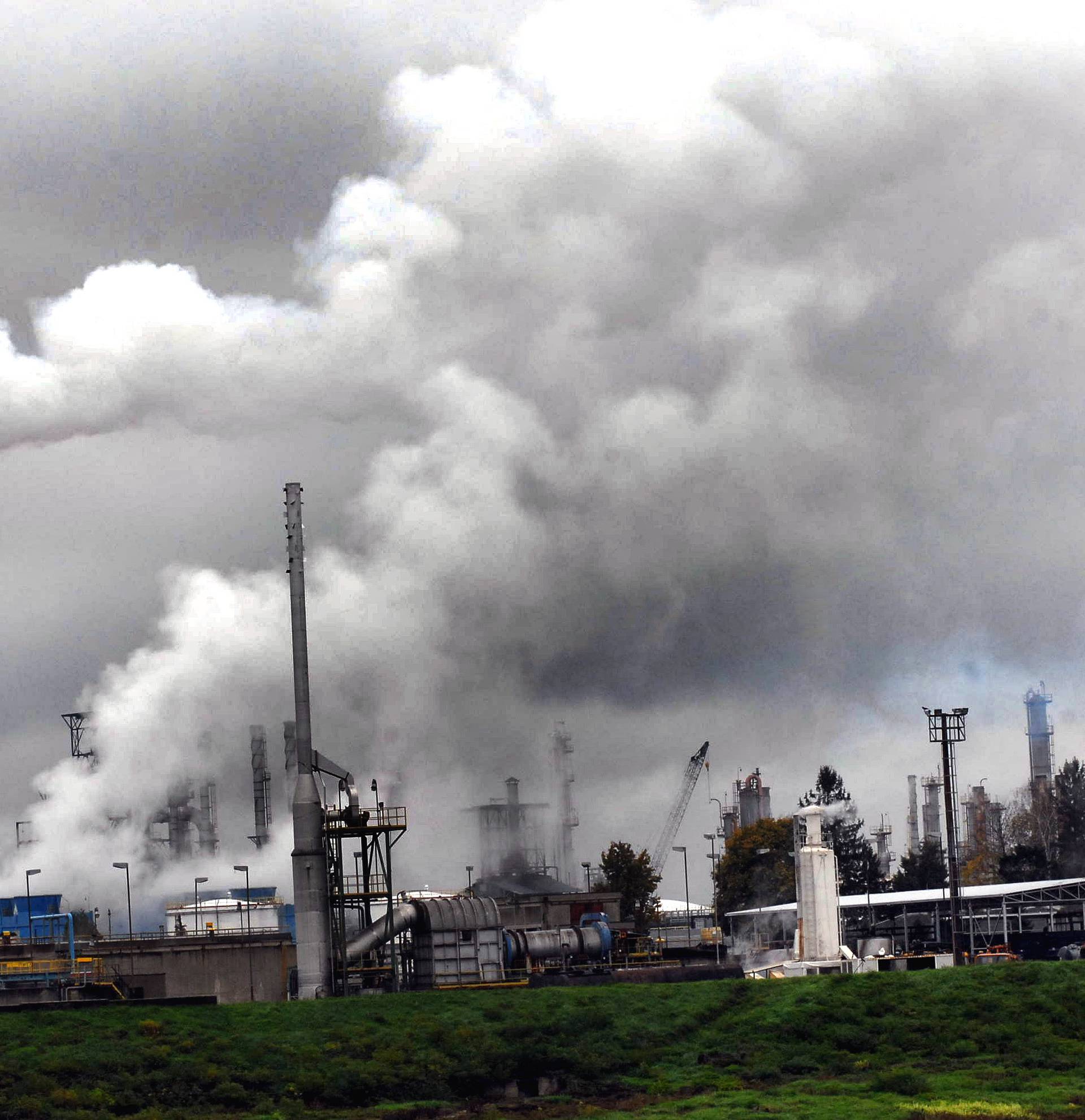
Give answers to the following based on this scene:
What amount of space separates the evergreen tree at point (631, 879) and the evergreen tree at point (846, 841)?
19.1 m

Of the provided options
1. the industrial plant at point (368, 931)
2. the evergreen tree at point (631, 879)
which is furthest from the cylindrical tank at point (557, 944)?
the evergreen tree at point (631, 879)

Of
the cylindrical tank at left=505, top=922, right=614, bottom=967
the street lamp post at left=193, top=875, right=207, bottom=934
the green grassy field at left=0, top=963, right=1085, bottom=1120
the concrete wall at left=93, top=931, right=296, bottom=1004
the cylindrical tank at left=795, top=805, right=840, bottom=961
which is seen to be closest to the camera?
the green grassy field at left=0, top=963, right=1085, bottom=1120

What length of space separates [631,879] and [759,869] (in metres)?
12.0

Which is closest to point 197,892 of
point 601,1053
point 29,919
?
point 29,919

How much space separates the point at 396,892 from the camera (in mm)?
112812

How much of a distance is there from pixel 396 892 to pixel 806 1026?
211 feet

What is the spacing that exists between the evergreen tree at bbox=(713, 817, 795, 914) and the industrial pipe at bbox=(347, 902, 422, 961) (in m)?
72.5

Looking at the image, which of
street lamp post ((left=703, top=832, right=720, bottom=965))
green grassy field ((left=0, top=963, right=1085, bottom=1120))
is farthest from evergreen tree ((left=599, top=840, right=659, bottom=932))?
green grassy field ((left=0, top=963, right=1085, bottom=1120))

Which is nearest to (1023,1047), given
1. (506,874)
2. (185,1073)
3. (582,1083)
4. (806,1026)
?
(806,1026)

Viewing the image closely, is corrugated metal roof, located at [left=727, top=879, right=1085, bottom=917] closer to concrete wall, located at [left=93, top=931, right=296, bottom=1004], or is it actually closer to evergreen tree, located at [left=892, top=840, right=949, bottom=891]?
evergreen tree, located at [left=892, top=840, right=949, bottom=891]

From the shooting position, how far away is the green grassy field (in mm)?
42688

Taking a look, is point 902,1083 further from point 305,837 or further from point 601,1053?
point 305,837

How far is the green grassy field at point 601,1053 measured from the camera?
140 ft

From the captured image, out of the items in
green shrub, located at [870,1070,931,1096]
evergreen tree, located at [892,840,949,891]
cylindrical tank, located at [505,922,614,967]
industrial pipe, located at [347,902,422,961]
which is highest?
industrial pipe, located at [347,902,422,961]
